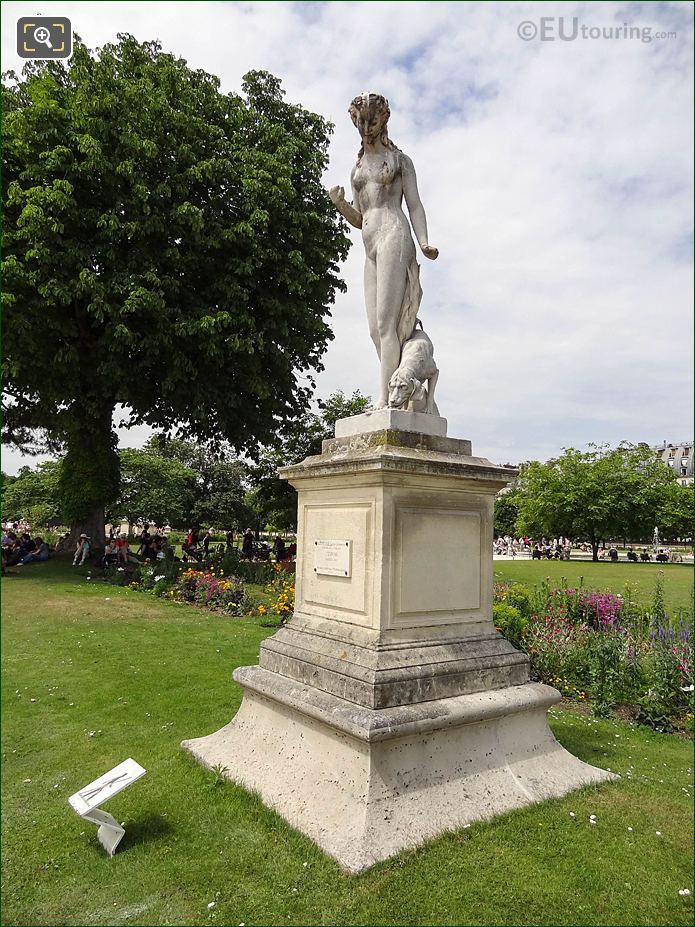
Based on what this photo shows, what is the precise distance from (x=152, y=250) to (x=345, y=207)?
11948 mm

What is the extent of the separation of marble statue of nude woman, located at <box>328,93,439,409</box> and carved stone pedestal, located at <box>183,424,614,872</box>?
88 centimetres

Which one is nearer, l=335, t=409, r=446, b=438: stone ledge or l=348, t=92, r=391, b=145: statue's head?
l=335, t=409, r=446, b=438: stone ledge

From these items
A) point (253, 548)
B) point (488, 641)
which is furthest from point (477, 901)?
point (253, 548)

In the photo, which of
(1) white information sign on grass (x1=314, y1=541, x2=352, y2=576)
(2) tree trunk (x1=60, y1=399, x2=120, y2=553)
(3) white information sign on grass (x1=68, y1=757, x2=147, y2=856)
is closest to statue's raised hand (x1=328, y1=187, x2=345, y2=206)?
(1) white information sign on grass (x1=314, y1=541, x2=352, y2=576)

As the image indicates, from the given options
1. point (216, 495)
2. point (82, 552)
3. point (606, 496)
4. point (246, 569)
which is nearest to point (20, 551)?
point (82, 552)

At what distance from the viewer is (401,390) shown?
4.95m

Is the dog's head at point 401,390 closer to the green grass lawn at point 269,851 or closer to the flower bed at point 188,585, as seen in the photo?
the green grass lawn at point 269,851

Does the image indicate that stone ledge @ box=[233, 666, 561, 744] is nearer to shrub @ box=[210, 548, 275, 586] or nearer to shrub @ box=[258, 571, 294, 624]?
shrub @ box=[258, 571, 294, 624]

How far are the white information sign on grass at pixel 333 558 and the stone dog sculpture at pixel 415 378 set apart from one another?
1176 millimetres

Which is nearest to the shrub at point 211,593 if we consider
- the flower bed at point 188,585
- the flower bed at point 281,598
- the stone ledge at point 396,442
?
the flower bed at point 188,585

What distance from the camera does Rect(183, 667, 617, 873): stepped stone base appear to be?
3768mm

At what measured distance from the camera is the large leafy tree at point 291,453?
2200cm

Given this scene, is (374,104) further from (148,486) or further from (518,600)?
(148,486)

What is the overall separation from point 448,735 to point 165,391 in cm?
1406
